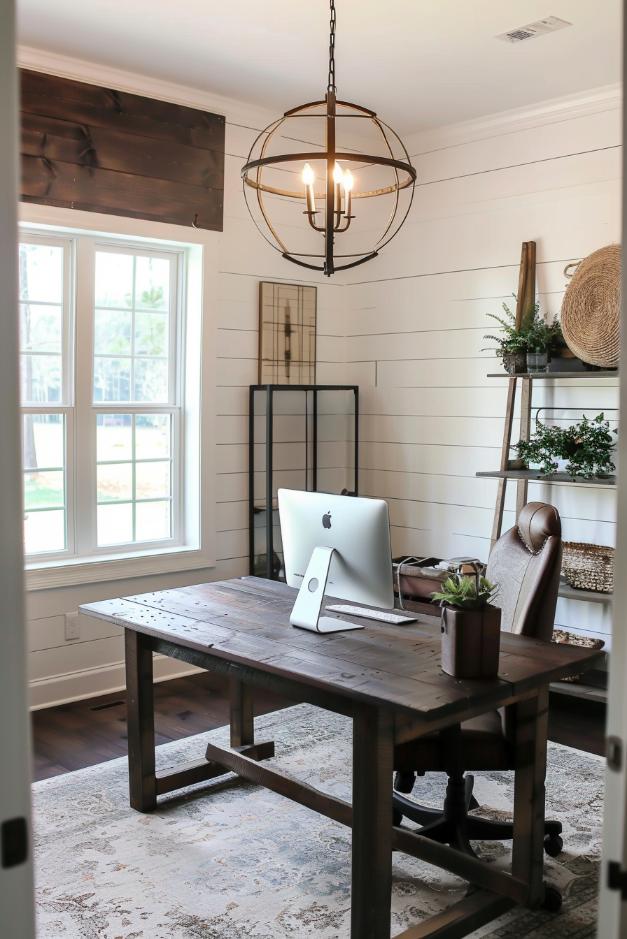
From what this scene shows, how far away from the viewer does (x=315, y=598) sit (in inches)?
109

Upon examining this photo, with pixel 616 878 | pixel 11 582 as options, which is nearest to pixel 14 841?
pixel 11 582

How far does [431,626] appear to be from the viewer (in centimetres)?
288

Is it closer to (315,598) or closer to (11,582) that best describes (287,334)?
(315,598)

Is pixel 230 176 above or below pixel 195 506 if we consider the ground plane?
above

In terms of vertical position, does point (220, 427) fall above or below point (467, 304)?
below

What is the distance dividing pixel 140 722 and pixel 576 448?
232 centimetres

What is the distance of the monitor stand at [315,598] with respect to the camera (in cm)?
271

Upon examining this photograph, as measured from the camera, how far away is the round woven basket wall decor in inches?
157

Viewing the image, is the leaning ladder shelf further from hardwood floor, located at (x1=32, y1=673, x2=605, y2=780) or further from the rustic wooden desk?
the rustic wooden desk

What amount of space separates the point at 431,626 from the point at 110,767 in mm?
1493

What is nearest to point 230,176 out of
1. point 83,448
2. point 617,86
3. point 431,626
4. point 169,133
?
point 169,133

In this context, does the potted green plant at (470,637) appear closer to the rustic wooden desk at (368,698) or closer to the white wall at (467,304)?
the rustic wooden desk at (368,698)

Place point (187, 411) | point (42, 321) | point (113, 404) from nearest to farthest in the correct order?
point (42, 321) → point (113, 404) → point (187, 411)

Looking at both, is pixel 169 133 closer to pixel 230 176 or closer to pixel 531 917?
pixel 230 176
